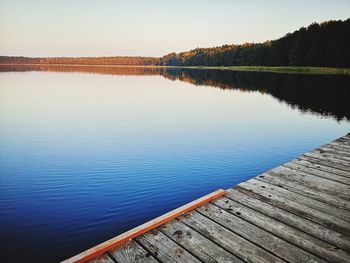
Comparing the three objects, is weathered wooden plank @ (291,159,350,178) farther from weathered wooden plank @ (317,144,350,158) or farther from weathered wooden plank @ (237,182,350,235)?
weathered wooden plank @ (237,182,350,235)

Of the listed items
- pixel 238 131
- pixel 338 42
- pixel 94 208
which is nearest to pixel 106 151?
pixel 94 208

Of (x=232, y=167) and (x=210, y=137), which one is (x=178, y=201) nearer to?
(x=232, y=167)

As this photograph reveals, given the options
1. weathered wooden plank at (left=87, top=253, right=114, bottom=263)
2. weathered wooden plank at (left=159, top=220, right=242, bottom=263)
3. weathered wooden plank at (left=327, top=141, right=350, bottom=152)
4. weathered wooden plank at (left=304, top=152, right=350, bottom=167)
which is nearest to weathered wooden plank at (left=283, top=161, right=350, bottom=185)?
weathered wooden plank at (left=304, top=152, right=350, bottom=167)

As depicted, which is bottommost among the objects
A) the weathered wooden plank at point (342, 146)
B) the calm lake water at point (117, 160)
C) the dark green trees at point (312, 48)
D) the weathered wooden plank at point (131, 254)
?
the calm lake water at point (117, 160)

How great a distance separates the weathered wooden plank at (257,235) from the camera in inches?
128

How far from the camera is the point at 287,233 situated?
3.71 m

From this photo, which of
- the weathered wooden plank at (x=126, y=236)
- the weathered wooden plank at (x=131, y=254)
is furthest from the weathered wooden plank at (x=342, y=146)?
the weathered wooden plank at (x=131, y=254)

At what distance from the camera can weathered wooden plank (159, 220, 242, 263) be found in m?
3.22

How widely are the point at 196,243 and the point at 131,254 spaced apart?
87cm

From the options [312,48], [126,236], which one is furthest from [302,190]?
[312,48]

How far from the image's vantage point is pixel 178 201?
24.3ft

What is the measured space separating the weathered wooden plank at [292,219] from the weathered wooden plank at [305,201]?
1.69ft

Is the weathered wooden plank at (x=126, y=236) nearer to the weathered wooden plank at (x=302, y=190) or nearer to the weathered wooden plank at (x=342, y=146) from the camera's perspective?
the weathered wooden plank at (x=302, y=190)

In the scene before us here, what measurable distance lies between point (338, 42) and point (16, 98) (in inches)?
2806
